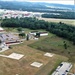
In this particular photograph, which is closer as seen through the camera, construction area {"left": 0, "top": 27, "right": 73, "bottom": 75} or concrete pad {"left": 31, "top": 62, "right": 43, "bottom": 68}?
construction area {"left": 0, "top": 27, "right": 73, "bottom": 75}

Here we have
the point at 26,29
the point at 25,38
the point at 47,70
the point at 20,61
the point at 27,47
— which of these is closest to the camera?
Result: the point at 47,70

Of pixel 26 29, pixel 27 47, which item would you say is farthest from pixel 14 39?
pixel 26 29

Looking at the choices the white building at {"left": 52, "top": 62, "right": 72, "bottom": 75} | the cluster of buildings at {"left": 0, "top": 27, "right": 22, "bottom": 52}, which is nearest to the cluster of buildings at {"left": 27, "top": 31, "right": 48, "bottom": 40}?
the cluster of buildings at {"left": 0, "top": 27, "right": 22, "bottom": 52}

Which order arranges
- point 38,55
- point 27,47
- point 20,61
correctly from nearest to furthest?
point 20,61
point 38,55
point 27,47

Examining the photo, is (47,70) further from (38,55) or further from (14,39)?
(14,39)

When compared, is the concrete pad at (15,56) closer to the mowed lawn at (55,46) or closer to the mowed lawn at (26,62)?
the mowed lawn at (26,62)

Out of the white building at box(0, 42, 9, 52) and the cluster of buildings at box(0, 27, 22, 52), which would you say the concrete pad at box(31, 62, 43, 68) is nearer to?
the white building at box(0, 42, 9, 52)

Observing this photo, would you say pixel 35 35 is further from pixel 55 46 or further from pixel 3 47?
pixel 3 47

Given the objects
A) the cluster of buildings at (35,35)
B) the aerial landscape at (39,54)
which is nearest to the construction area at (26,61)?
the aerial landscape at (39,54)
